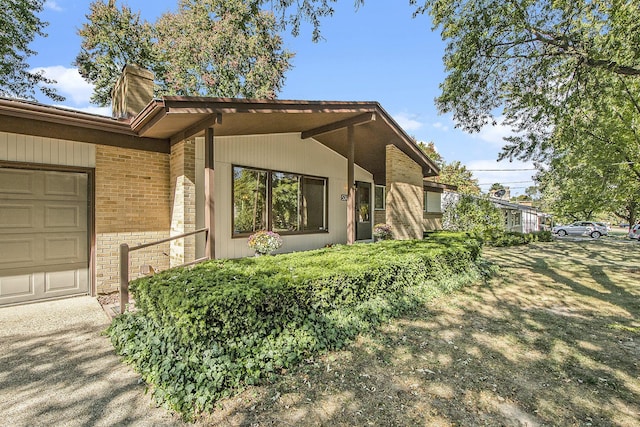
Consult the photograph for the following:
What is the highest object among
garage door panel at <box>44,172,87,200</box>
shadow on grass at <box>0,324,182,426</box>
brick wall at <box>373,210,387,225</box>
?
garage door panel at <box>44,172,87,200</box>

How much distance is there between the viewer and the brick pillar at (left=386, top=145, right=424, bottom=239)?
364 inches

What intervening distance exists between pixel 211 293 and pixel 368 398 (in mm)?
1790

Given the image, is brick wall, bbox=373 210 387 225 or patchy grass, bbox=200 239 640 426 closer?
patchy grass, bbox=200 239 640 426

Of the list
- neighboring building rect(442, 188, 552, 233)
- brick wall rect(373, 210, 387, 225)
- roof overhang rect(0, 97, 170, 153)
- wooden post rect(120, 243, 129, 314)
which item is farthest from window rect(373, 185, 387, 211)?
wooden post rect(120, 243, 129, 314)

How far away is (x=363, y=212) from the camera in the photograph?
11609 millimetres

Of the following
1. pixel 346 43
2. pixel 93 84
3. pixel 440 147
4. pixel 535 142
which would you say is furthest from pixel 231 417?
pixel 440 147

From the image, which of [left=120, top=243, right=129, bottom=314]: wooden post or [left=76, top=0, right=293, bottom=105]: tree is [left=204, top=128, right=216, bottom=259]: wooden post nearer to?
[left=120, top=243, right=129, bottom=314]: wooden post

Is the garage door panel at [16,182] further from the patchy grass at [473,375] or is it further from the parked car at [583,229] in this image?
the parked car at [583,229]

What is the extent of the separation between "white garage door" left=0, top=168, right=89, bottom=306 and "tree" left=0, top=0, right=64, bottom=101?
37.8 ft

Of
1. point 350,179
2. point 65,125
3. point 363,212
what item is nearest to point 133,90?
point 65,125

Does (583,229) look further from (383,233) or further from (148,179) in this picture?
(148,179)

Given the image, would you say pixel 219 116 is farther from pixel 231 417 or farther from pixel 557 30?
pixel 557 30

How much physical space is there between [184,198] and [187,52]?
16441mm

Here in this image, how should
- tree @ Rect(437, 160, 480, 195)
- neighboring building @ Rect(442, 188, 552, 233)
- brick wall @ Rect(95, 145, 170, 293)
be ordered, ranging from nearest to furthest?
brick wall @ Rect(95, 145, 170, 293) < neighboring building @ Rect(442, 188, 552, 233) < tree @ Rect(437, 160, 480, 195)
